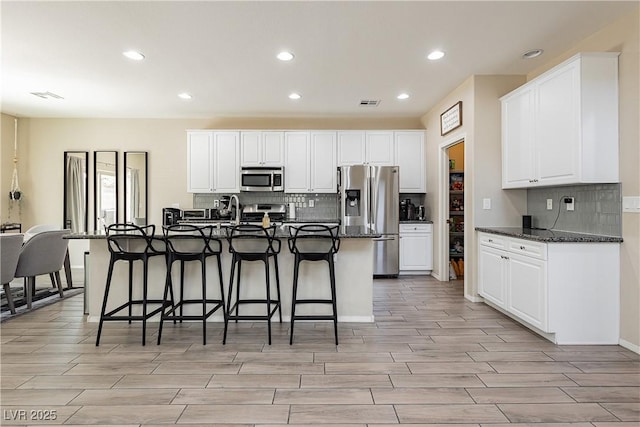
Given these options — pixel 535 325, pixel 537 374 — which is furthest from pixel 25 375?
pixel 535 325

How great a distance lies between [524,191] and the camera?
414 cm

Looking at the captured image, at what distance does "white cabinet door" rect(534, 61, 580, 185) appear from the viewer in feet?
9.62

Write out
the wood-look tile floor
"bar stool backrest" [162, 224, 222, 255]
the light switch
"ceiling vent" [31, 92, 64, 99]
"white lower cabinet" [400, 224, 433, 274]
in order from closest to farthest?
the wood-look tile floor → the light switch → "bar stool backrest" [162, 224, 222, 255] → "ceiling vent" [31, 92, 64, 99] → "white lower cabinet" [400, 224, 433, 274]

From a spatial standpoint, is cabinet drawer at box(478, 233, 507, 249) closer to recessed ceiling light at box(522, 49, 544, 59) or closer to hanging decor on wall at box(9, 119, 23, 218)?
recessed ceiling light at box(522, 49, 544, 59)

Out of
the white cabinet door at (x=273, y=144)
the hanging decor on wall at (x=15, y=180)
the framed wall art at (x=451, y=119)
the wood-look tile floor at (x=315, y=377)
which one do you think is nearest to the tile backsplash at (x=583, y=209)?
the wood-look tile floor at (x=315, y=377)

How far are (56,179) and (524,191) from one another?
290 inches

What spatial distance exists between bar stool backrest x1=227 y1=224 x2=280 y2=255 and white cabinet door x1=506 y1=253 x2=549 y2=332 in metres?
2.22

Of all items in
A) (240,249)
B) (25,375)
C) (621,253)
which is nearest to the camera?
(25,375)

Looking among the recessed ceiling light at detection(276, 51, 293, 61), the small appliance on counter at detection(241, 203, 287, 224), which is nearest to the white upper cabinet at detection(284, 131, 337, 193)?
the small appliance on counter at detection(241, 203, 287, 224)

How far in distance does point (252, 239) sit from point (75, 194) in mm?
4616

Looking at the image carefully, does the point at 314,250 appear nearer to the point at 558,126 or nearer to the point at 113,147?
the point at 558,126

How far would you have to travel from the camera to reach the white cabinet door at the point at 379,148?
590 cm

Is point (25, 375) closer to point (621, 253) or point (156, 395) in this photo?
point (156, 395)

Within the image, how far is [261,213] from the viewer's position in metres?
5.84
